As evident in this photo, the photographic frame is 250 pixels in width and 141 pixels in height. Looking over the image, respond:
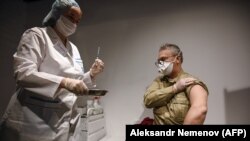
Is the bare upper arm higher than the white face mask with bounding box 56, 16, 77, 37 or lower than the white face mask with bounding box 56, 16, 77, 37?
lower

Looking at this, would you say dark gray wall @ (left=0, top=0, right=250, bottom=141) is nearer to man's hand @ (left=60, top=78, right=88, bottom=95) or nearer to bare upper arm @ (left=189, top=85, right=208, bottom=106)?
bare upper arm @ (left=189, top=85, right=208, bottom=106)

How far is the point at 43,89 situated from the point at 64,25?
38 cm

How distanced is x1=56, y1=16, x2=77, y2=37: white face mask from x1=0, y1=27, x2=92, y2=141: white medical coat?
8 centimetres

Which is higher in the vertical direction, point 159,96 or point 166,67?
point 166,67

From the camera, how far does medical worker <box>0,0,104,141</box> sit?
3.23 feet

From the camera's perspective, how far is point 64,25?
3.94 ft

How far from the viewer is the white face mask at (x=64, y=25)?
1.19 meters

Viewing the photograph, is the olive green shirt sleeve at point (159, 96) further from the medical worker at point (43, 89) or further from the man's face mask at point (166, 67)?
the medical worker at point (43, 89)

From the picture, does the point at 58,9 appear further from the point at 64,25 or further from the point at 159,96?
the point at 159,96

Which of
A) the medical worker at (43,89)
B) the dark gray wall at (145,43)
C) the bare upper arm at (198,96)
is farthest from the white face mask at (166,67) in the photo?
the medical worker at (43,89)

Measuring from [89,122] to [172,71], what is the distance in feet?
2.51

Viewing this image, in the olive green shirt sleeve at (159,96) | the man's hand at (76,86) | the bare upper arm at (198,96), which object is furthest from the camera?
the olive green shirt sleeve at (159,96)

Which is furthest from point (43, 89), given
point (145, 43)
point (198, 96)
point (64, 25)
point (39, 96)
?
point (145, 43)

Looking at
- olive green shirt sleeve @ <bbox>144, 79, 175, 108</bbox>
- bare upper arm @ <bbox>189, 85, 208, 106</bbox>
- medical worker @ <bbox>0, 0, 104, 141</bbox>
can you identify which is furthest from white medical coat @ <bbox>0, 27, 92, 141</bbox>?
bare upper arm @ <bbox>189, 85, 208, 106</bbox>
